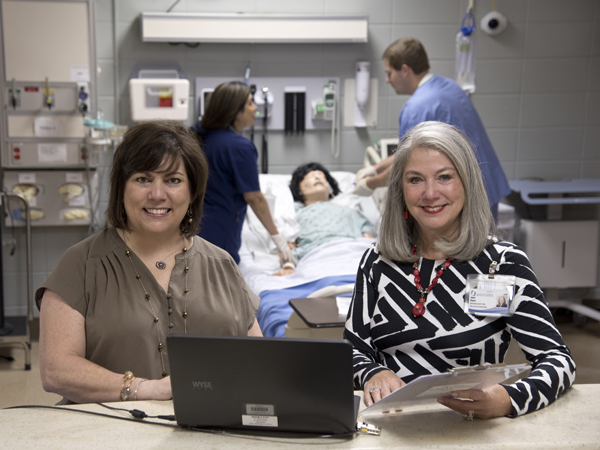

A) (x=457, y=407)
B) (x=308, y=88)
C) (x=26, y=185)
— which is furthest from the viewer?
(x=308, y=88)

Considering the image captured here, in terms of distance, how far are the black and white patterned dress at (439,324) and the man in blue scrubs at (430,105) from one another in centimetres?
152

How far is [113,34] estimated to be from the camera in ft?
12.8

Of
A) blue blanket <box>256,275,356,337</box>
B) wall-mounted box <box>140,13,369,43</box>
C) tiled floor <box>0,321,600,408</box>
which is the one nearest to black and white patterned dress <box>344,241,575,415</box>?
blue blanket <box>256,275,356,337</box>

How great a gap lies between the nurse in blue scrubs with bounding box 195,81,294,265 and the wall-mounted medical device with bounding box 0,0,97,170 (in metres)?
1.06

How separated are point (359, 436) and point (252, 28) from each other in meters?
3.23

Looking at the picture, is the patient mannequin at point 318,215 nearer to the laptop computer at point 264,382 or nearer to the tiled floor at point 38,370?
the tiled floor at point 38,370

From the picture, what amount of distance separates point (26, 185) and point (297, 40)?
6.34 feet

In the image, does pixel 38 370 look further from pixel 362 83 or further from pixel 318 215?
pixel 362 83

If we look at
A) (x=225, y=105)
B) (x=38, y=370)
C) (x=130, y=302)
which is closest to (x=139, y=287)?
(x=130, y=302)

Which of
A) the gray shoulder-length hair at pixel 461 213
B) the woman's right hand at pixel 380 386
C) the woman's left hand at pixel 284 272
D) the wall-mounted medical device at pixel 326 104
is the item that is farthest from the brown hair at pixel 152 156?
the wall-mounted medical device at pixel 326 104

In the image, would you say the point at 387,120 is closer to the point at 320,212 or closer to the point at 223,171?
the point at 320,212

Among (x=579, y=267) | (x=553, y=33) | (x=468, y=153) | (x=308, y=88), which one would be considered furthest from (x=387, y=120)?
(x=468, y=153)

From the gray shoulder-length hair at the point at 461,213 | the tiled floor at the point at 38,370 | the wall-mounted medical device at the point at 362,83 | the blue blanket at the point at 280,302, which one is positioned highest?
the wall-mounted medical device at the point at 362,83

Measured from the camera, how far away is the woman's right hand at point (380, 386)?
124cm
